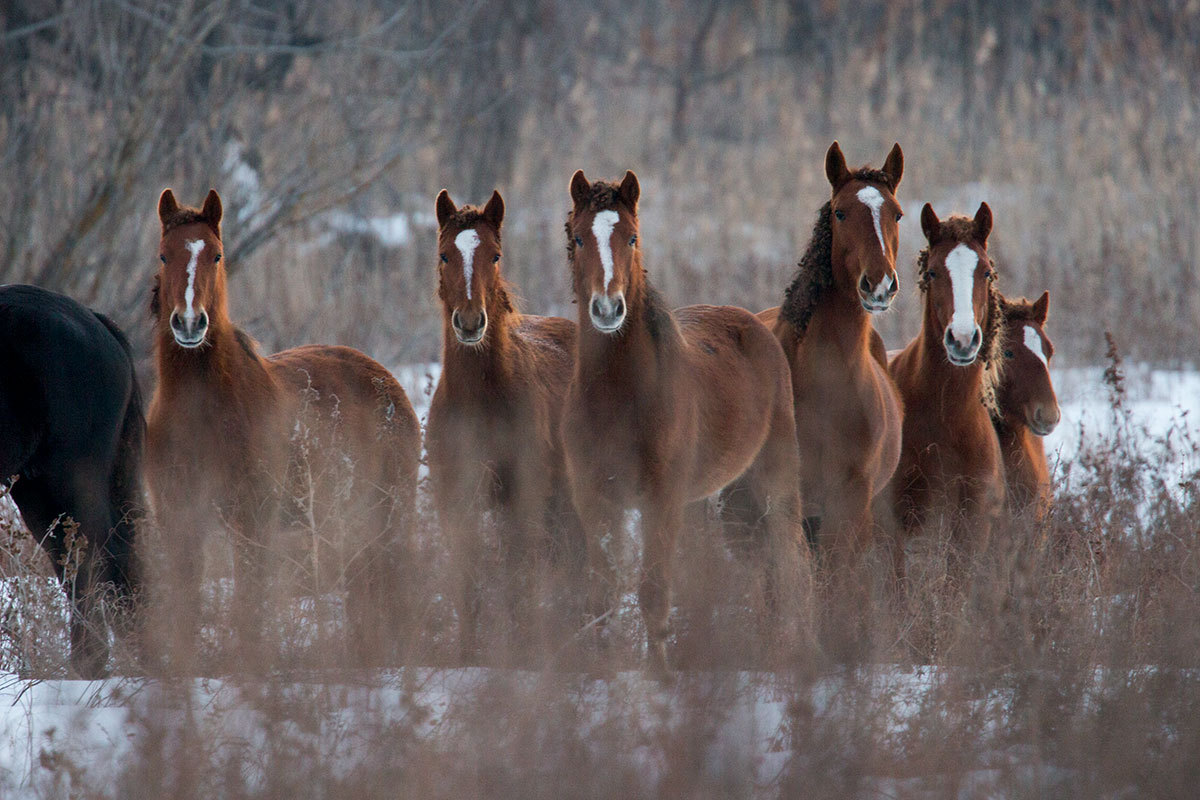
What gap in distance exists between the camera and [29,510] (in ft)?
16.9

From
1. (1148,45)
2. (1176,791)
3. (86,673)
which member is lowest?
(1176,791)

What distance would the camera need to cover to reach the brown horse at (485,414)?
5281mm

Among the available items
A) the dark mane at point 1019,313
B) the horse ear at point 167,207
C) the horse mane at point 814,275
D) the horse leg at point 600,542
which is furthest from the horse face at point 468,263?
the dark mane at point 1019,313

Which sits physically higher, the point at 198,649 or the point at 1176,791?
the point at 198,649

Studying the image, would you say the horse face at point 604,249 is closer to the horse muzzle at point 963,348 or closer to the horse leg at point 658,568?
the horse leg at point 658,568

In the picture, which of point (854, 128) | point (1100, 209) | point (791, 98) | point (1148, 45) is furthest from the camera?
point (791, 98)

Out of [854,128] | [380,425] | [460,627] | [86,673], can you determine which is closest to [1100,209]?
[854,128]

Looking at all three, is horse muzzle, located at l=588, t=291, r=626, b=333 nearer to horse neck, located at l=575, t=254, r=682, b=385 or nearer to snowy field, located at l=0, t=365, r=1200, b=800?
horse neck, located at l=575, t=254, r=682, b=385

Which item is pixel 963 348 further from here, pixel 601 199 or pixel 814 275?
pixel 601 199

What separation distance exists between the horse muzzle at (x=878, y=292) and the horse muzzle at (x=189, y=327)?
282cm

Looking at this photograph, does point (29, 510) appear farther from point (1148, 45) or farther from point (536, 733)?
point (1148, 45)

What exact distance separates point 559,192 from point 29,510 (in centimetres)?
1174

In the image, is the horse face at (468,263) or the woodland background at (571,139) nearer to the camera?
the horse face at (468,263)

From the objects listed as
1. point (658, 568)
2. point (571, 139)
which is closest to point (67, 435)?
point (658, 568)
